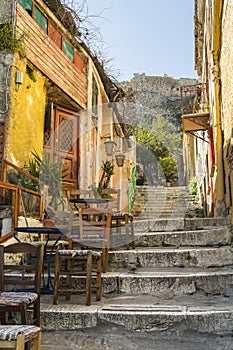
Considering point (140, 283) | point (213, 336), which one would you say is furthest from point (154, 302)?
point (213, 336)

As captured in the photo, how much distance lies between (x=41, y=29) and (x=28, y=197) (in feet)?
14.6

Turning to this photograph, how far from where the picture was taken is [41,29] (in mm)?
9070

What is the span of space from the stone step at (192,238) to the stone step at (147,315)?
1.79m

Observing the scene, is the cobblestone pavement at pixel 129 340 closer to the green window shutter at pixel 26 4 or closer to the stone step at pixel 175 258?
the stone step at pixel 175 258

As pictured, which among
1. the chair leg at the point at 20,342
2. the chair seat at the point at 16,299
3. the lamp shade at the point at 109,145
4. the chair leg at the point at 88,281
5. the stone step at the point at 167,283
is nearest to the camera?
the chair leg at the point at 20,342

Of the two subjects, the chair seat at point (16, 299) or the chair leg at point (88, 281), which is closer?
the chair seat at point (16, 299)

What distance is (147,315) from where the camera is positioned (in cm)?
368

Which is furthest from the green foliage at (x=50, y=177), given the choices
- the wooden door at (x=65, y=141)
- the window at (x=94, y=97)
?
the window at (x=94, y=97)

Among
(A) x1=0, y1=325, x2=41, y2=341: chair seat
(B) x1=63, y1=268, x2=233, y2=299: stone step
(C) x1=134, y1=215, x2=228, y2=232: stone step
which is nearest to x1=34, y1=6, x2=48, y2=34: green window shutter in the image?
(C) x1=134, y1=215, x2=228, y2=232: stone step

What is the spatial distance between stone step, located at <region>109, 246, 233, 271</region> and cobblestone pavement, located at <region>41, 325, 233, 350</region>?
1647 mm

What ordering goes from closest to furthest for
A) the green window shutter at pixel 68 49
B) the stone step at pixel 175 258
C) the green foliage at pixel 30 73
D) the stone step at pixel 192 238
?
1. the stone step at pixel 175 258
2. the stone step at pixel 192 238
3. the green foliage at pixel 30 73
4. the green window shutter at pixel 68 49

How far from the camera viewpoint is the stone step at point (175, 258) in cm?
514

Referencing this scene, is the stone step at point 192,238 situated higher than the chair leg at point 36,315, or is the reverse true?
the stone step at point 192,238

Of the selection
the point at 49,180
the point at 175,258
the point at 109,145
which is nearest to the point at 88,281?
the point at 175,258
